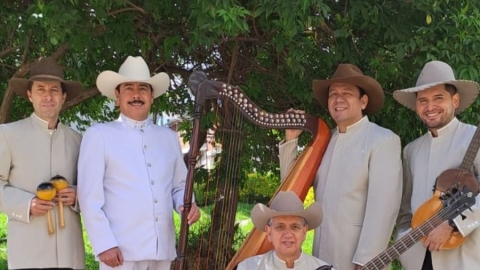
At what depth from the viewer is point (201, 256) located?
4.56m

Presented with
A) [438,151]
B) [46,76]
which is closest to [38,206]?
[46,76]

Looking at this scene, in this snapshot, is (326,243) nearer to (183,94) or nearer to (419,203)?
(419,203)

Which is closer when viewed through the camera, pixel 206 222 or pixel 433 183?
pixel 433 183

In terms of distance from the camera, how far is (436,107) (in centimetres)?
320

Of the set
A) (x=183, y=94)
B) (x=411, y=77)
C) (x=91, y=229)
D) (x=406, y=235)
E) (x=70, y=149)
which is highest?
(x=183, y=94)

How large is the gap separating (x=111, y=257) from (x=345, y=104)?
143 cm

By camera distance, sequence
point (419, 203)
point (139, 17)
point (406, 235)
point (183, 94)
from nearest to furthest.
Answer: point (406, 235) < point (419, 203) < point (139, 17) < point (183, 94)

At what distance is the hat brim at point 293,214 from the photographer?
301cm

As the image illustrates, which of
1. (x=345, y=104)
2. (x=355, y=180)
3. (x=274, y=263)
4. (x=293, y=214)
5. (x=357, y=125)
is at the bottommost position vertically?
(x=274, y=263)

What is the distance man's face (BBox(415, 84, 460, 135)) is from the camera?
3174 millimetres

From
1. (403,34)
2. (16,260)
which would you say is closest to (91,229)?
(16,260)

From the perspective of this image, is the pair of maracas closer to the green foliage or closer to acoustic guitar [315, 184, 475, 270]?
acoustic guitar [315, 184, 475, 270]

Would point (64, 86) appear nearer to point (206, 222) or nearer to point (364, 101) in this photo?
point (206, 222)

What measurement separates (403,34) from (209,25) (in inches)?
48.6
